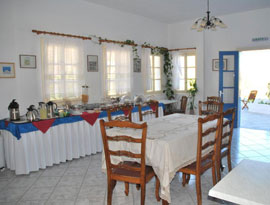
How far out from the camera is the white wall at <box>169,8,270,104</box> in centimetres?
624

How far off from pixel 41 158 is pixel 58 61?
187 centimetres

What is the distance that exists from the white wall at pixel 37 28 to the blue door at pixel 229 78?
2.71 metres

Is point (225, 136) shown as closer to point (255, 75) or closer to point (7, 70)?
point (7, 70)

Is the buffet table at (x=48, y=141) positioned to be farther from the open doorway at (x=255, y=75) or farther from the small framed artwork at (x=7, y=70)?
the open doorway at (x=255, y=75)

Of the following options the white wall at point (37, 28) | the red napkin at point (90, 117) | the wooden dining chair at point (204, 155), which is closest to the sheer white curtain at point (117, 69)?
the white wall at point (37, 28)

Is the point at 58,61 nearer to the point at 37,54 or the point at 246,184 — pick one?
the point at 37,54

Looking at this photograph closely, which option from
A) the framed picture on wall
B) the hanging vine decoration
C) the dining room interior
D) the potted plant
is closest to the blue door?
the dining room interior

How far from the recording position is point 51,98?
470cm

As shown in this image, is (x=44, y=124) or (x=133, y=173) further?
(x=44, y=124)

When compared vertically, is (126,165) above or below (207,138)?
below

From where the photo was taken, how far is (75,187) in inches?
126

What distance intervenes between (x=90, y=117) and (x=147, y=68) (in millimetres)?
2976

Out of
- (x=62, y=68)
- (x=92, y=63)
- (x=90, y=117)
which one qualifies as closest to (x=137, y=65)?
(x=92, y=63)

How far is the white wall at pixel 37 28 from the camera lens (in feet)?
13.5
